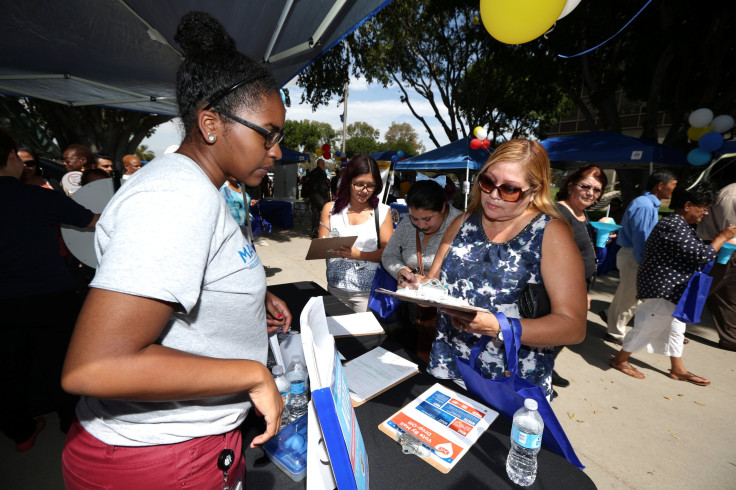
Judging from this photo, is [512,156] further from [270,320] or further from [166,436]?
[166,436]

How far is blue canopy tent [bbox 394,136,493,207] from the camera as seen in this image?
8.85 meters

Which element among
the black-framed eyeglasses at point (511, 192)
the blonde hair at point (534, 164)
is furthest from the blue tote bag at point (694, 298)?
the black-framed eyeglasses at point (511, 192)

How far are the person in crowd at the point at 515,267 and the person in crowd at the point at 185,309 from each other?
3.09 ft

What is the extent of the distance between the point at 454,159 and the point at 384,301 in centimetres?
754

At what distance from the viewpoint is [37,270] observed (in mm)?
2221

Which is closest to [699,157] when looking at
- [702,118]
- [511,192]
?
[702,118]

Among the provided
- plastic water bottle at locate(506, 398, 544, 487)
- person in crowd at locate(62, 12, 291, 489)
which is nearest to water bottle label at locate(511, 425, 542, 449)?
plastic water bottle at locate(506, 398, 544, 487)

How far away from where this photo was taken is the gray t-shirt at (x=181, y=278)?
627mm

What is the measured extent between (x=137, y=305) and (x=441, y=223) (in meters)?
2.32

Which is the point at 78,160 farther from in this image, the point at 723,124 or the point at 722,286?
the point at 723,124

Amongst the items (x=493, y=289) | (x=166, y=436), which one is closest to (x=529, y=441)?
(x=493, y=289)

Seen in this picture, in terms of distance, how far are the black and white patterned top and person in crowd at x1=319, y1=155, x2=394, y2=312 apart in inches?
107

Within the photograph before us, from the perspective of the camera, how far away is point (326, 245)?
252 cm

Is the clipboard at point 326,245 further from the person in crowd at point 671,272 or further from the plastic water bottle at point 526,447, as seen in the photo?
the person in crowd at point 671,272
